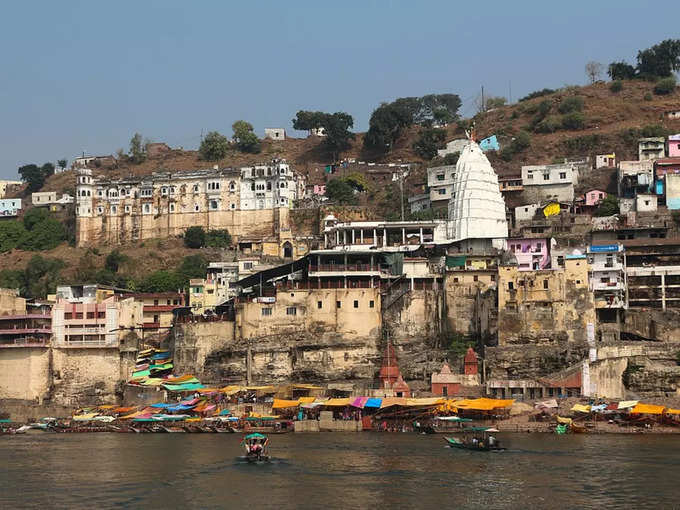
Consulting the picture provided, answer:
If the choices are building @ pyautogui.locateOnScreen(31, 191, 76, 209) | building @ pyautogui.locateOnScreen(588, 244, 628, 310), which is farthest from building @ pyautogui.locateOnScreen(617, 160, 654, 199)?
building @ pyautogui.locateOnScreen(31, 191, 76, 209)

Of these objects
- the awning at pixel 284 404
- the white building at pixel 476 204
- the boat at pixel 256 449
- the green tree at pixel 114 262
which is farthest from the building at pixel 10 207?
the boat at pixel 256 449

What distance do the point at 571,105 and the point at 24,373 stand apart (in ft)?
190

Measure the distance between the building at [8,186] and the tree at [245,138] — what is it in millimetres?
24146

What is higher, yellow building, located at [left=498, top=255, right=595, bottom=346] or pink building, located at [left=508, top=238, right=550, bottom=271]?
pink building, located at [left=508, top=238, right=550, bottom=271]

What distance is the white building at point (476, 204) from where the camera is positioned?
76625mm

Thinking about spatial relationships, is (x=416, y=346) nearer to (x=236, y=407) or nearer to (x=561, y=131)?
(x=236, y=407)

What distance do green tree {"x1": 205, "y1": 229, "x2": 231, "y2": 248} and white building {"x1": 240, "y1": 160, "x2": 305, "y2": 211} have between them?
8.67 feet

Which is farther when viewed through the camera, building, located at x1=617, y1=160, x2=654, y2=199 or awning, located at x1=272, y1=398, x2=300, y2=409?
building, located at x1=617, y1=160, x2=654, y2=199

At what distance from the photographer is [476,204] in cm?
7750

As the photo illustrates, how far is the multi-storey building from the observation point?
100 m

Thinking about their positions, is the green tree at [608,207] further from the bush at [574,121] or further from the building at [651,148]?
the bush at [574,121]

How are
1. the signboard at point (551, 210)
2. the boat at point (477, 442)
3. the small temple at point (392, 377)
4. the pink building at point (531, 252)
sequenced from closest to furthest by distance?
the boat at point (477, 442) < the small temple at point (392, 377) < the pink building at point (531, 252) < the signboard at point (551, 210)

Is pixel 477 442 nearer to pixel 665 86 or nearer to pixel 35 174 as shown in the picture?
pixel 665 86

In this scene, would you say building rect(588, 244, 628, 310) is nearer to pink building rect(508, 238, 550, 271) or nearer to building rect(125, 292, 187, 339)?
pink building rect(508, 238, 550, 271)
